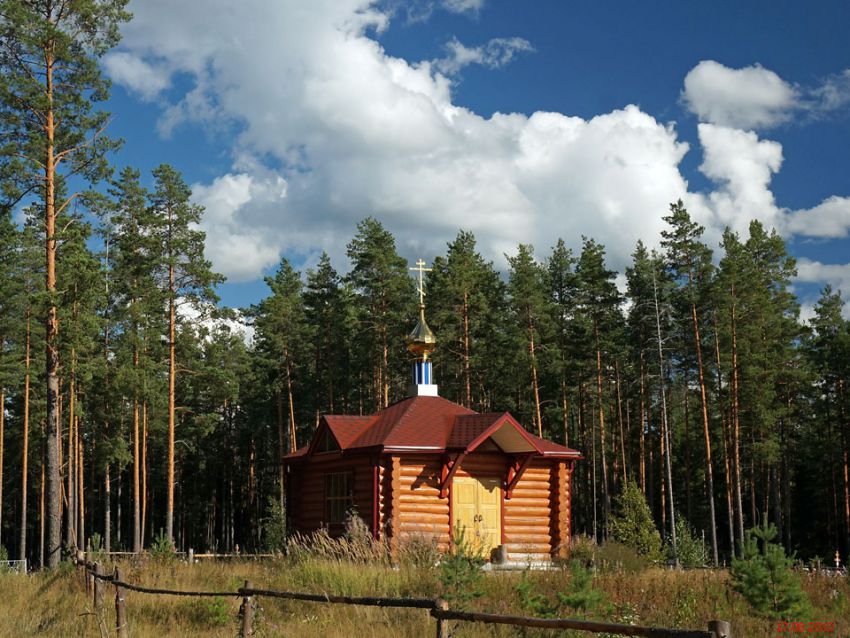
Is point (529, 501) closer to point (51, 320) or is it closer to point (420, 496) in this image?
point (420, 496)

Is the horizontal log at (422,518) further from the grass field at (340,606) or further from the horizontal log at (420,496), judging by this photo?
the grass field at (340,606)

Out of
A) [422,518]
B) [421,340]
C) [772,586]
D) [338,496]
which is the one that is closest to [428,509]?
[422,518]

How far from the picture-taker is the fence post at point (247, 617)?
1168 cm

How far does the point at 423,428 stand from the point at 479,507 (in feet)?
8.32

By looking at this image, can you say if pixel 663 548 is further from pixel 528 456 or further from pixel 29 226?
pixel 29 226

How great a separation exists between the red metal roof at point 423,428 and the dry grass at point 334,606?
527 centimetres

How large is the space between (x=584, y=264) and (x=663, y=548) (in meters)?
15.0

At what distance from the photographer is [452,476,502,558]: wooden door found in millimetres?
23078

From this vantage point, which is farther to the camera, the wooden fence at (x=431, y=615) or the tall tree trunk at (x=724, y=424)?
the tall tree trunk at (x=724, y=424)

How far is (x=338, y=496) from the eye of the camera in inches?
958

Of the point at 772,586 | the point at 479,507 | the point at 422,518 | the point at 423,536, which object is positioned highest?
the point at 772,586

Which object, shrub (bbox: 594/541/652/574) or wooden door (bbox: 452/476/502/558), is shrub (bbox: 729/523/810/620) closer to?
shrub (bbox: 594/541/652/574)

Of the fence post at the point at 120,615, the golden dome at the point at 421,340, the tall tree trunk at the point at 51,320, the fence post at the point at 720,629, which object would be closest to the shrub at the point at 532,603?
the fence post at the point at 720,629

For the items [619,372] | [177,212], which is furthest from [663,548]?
[177,212]
